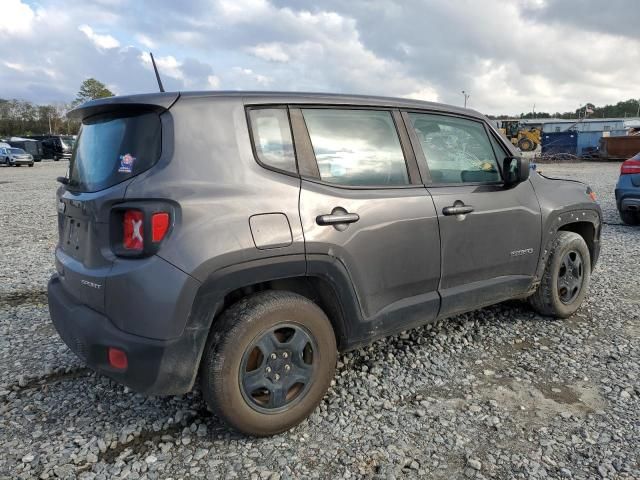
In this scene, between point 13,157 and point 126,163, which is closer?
point 126,163

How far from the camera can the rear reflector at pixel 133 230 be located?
223 cm

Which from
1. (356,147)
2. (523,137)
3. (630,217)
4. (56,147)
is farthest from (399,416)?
(56,147)

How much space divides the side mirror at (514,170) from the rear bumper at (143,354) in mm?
2467

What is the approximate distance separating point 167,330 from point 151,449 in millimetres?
754

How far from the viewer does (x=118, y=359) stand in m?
2.29

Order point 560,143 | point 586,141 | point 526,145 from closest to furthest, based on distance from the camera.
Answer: point 586,141 → point 560,143 → point 526,145

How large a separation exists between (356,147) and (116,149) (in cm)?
134

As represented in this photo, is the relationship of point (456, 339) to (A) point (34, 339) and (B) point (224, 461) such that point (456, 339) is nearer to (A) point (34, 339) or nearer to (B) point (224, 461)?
(B) point (224, 461)

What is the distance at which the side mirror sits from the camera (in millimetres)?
3496

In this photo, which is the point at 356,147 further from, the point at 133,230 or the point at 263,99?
the point at 133,230

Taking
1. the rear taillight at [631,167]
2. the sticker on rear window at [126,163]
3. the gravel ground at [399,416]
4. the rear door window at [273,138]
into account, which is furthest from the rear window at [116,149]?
the rear taillight at [631,167]

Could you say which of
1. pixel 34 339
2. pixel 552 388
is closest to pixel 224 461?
pixel 552 388

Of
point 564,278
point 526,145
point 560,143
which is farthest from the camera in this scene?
point 526,145

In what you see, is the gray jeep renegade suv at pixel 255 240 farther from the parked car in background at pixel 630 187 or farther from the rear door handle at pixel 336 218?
the parked car in background at pixel 630 187
